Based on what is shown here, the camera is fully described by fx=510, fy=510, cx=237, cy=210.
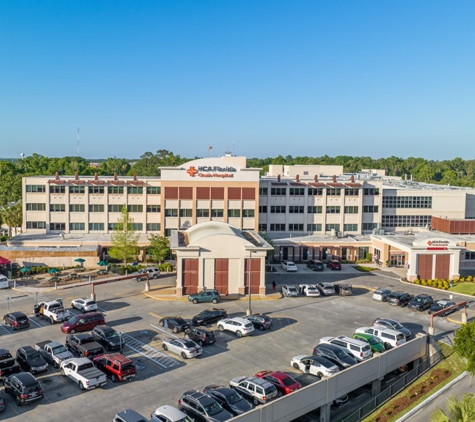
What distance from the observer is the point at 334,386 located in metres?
32.6

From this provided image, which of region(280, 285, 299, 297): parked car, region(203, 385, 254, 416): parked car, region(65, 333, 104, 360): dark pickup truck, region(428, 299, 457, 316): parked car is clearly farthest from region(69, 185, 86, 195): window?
region(203, 385, 254, 416): parked car

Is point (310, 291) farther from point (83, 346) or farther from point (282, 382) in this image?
point (83, 346)

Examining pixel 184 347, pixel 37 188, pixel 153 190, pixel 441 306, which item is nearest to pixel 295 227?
pixel 153 190

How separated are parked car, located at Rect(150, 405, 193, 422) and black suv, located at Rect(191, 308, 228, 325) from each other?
58.1 feet

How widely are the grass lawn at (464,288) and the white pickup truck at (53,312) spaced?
4470cm

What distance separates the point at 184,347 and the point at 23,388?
12248 millimetres

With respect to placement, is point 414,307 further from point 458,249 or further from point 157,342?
point 157,342

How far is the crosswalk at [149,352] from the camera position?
126 feet

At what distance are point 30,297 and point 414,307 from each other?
1644 inches

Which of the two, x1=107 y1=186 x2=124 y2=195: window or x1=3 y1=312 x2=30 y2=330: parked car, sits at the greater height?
x1=107 y1=186 x2=124 y2=195: window

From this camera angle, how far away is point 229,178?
7869cm

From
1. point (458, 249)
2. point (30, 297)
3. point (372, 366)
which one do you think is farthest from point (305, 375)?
point (458, 249)

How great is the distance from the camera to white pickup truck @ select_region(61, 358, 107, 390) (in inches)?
1316

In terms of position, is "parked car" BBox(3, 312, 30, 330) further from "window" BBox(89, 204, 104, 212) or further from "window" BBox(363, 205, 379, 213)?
"window" BBox(363, 205, 379, 213)
